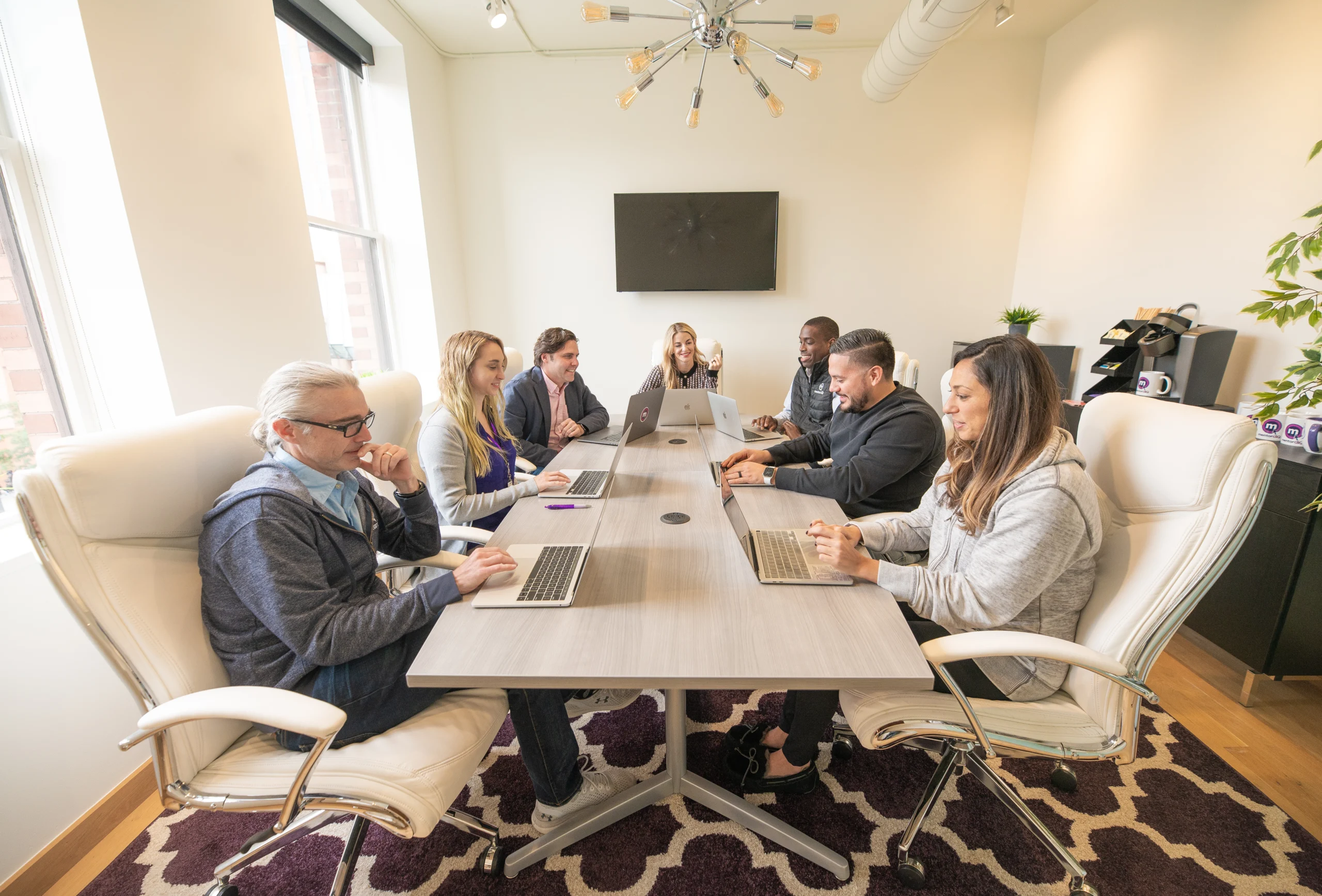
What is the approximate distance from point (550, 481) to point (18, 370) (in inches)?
60.4

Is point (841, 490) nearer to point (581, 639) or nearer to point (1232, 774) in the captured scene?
point (581, 639)

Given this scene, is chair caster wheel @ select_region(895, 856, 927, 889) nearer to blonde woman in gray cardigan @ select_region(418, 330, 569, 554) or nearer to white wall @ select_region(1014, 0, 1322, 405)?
blonde woman in gray cardigan @ select_region(418, 330, 569, 554)

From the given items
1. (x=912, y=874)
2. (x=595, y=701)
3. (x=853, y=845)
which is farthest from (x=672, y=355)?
(x=912, y=874)

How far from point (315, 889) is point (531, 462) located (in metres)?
1.59

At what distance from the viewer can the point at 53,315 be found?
1677mm

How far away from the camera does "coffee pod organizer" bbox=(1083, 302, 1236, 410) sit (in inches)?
96.2

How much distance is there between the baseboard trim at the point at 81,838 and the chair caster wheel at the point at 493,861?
29.5 inches

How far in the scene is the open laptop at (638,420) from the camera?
95.7 inches

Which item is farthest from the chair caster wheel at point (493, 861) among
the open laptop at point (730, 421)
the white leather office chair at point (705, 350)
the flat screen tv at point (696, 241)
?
the flat screen tv at point (696, 241)

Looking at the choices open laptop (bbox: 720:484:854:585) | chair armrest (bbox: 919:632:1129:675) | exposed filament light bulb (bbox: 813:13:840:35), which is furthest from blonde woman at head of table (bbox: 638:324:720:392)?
chair armrest (bbox: 919:632:1129:675)

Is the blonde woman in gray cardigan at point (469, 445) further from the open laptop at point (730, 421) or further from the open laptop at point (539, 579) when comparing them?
the open laptop at point (730, 421)

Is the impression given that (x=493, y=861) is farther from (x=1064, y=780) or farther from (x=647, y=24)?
(x=647, y=24)

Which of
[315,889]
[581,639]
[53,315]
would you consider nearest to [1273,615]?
[581,639]

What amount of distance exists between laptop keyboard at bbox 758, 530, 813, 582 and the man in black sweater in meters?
0.41
